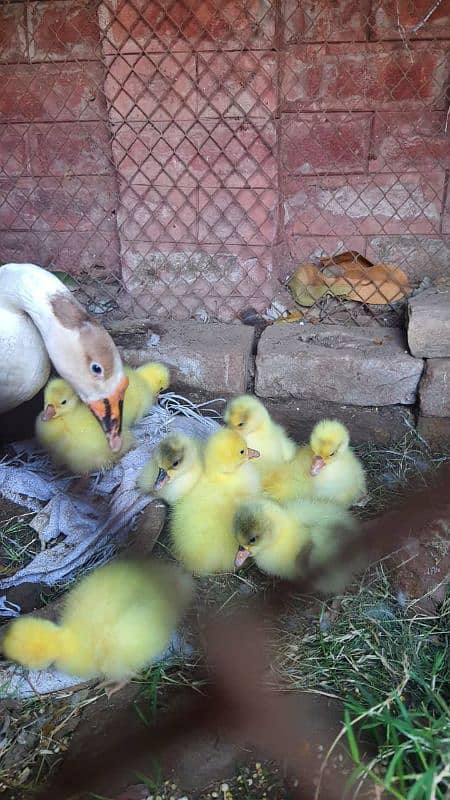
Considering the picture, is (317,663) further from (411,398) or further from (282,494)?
(411,398)

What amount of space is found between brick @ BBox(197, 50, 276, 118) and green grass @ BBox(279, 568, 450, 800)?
228 cm

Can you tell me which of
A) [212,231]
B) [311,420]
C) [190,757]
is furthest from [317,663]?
[212,231]

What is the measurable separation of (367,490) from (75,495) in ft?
3.91

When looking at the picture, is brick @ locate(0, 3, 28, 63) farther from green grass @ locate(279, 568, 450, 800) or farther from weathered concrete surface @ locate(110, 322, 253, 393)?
green grass @ locate(279, 568, 450, 800)

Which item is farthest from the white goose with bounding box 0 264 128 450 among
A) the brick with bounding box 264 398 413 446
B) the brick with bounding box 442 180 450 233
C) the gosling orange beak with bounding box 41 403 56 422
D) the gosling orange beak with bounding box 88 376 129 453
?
the brick with bounding box 442 180 450 233

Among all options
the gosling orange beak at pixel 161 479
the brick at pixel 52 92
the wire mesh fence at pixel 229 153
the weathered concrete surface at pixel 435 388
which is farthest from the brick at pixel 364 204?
the gosling orange beak at pixel 161 479

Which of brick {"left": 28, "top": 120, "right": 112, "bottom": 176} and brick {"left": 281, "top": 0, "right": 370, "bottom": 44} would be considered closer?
brick {"left": 281, "top": 0, "right": 370, "bottom": 44}

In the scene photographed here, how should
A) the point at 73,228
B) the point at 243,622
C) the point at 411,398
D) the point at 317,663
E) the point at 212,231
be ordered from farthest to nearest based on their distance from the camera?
the point at 73,228 → the point at 212,231 → the point at 411,398 → the point at 243,622 → the point at 317,663

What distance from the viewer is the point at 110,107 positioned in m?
3.52

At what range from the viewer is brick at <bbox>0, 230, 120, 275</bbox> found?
4004 mm

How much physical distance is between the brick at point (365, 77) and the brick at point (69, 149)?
1.00 metres

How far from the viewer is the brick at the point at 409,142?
3539 millimetres

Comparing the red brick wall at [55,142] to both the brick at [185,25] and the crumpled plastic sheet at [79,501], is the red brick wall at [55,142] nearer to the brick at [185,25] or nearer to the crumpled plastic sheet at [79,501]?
the brick at [185,25]

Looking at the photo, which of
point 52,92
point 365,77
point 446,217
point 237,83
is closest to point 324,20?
point 365,77
